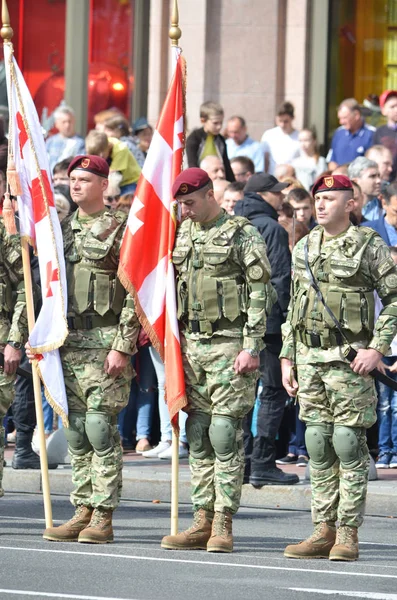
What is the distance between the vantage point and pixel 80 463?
9469mm

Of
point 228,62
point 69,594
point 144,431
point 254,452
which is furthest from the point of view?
point 228,62

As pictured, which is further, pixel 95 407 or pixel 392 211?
pixel 392 211

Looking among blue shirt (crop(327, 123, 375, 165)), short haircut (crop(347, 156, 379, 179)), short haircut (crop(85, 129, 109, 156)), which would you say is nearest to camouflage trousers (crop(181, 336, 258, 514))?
short haircut (crop(347, 156, 379, 179))

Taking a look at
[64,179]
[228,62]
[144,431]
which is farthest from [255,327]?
[228,62]

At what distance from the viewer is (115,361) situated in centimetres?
930

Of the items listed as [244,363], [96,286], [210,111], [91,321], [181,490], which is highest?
[210,111]

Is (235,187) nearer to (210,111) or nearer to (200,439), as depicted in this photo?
(210,111)

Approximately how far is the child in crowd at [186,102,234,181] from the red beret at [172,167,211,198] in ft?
20.0

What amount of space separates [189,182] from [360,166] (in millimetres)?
5273

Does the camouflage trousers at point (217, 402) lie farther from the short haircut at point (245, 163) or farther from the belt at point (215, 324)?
the short haircut at point (245, 163)

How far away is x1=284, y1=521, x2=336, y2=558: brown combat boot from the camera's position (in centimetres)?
891

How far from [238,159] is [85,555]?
6757 millimetres

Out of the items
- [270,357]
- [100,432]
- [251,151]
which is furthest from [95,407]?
[251,151]

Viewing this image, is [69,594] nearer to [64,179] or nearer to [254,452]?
[254,452]
